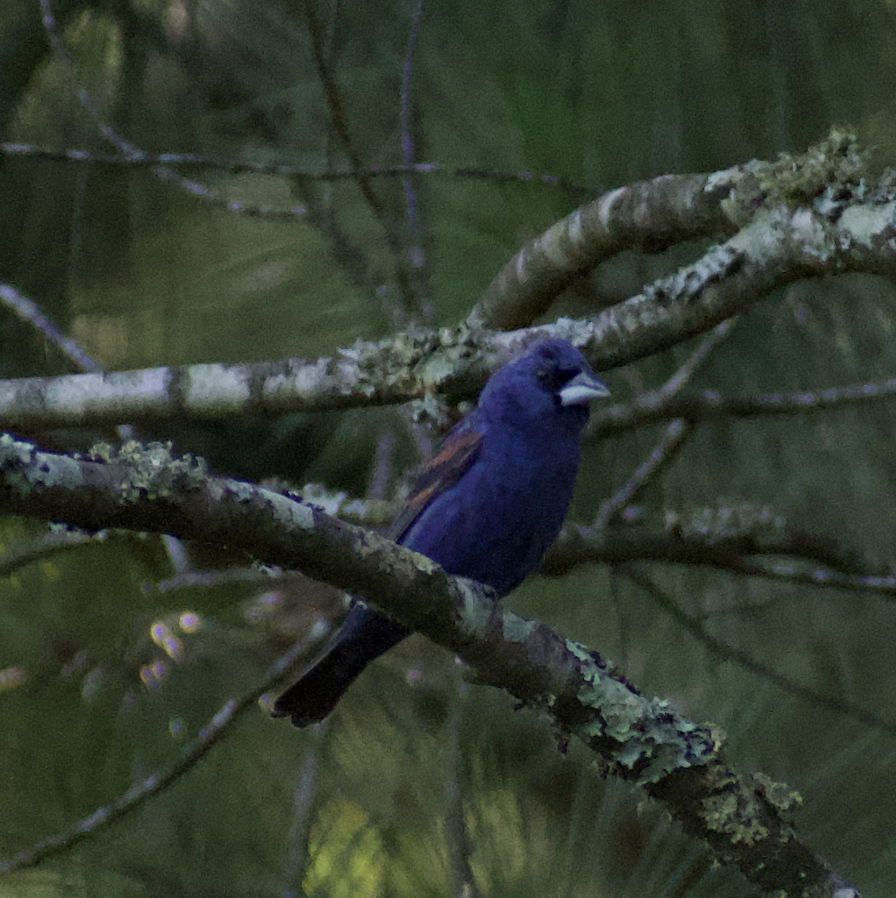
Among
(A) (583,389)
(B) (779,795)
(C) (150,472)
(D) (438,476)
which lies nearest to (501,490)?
Result: (D) (438,476)

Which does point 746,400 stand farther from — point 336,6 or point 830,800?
point 336,6

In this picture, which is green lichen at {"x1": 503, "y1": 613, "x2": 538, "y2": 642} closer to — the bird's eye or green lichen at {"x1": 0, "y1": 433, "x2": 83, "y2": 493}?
the bird's eye

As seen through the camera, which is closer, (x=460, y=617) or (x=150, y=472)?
(x=150, y=472)

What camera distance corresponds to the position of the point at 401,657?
2.00 metres

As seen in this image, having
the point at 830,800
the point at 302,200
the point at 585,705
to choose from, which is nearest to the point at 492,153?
the point at 302,200

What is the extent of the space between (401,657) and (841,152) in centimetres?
114

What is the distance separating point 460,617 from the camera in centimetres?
123

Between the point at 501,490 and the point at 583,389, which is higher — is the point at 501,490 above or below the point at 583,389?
below

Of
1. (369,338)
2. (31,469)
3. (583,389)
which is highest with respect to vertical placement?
(369,338)

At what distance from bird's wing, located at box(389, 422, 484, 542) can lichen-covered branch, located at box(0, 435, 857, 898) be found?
36 cm

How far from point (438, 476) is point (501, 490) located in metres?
0.11

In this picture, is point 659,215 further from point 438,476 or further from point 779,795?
point 779,795

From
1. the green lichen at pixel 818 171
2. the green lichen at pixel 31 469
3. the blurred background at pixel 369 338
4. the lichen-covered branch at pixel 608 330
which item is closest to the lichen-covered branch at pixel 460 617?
the green lichen at pixel 31 469

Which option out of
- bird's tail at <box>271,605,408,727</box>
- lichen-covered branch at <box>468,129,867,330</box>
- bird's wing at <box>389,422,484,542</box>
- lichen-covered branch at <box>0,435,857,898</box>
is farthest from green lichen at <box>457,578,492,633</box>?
lichen-covered branch at <box>468,129,867,330</box>
